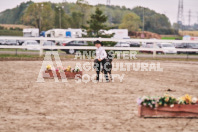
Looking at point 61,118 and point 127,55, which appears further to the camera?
point 127,55

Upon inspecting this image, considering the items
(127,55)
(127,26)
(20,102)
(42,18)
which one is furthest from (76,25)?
(20,102)

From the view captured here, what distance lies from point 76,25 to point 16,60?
68597 millimetres

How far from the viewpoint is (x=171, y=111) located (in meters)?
8.12

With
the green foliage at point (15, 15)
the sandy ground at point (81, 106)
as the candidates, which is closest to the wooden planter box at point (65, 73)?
the sandy ground at point (81, 106)

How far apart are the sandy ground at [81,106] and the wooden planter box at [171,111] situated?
17 centimetres

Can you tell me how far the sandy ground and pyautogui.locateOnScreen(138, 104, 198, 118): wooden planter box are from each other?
165 millimetres

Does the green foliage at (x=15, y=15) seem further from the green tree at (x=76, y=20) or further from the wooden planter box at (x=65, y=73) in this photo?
the wooden planter box at (x=65, y=73)

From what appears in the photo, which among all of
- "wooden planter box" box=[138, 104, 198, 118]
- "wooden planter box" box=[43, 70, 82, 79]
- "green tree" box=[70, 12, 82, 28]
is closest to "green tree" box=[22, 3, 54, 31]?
"green tree" box=[70, 12, 82, 28]

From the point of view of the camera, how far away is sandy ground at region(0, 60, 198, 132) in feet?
23.7

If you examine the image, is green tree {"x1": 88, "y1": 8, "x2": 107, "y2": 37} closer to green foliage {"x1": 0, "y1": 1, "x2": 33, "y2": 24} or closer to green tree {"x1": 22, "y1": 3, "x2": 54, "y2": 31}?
green tree {"x1": 22, "y1": 3, "x2": 54, "y2": 31}

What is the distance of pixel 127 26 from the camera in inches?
4348

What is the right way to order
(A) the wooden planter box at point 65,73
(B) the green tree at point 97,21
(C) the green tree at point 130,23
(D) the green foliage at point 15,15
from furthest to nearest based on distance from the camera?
(D) the green foliage at point 15,15 → (C) the green tree at point 130,23 → (B) the green tree at point 97,21 → (A) the wooden planter box at point 65,73

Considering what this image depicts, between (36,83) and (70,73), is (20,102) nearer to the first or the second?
(36,83)

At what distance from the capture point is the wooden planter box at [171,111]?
8055 millimetres
